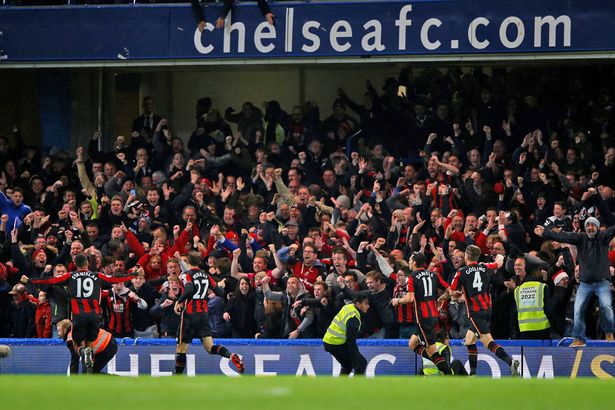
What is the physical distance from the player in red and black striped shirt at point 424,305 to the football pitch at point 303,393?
399 cm

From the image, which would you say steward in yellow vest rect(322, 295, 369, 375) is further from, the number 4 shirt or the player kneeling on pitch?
the player kneeling on pitch

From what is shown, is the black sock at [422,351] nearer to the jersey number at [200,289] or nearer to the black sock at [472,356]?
the black sock at [472,356]

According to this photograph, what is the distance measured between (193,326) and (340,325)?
192 cm

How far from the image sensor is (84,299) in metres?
16.1

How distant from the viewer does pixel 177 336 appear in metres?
16.7

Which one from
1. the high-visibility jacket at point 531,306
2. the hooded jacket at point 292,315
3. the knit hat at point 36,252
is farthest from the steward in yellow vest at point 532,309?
the knit hat at point 36,252

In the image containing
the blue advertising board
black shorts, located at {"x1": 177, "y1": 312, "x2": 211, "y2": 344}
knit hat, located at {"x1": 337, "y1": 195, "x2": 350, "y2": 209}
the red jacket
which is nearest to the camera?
black shorts, located at {"x1": 177, "y1": 312, "x2": 211, "y2": 344}

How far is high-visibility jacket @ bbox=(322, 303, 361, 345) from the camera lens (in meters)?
15.2

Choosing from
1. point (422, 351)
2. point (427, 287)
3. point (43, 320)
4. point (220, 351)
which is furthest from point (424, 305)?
point (43, 320)

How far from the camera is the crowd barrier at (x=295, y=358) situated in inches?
622

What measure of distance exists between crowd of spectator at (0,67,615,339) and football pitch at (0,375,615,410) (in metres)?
5.19

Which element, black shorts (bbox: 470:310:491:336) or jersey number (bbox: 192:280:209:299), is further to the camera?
jersey number (bbox: 192:280:209:299)

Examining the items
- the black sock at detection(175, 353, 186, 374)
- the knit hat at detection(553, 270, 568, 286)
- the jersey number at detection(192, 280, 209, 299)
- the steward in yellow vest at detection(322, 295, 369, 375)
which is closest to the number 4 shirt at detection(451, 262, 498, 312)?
the knit hat at detection(553, 270, 568, 286)

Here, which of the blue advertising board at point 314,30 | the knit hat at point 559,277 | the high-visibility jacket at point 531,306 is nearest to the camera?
the high-visibility jacket at point 531,306
